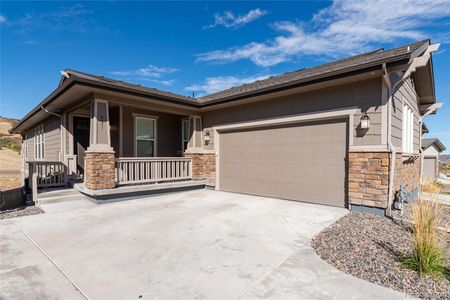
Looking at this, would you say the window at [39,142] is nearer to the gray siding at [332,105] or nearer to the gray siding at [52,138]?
the gray siding at [52,138]

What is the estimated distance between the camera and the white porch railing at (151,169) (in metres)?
7.07

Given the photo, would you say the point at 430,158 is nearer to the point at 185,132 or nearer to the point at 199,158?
the point at 199,158

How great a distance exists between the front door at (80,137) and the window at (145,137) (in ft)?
9.11

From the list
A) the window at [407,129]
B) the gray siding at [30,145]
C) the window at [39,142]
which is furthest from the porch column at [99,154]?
the gray siding at [30,145]

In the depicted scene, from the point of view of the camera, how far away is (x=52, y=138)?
35.2 feet

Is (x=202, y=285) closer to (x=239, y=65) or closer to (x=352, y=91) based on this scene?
(x=352, y=91)

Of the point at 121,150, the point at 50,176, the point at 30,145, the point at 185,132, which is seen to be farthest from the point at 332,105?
the point at 30,145

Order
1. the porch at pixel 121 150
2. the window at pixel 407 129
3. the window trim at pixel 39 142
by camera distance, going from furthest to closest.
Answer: the window trim at pixel 39 142 → the window at pixel 407 129 → the porch at pixel 121 150

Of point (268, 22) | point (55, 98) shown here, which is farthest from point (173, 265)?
point (268, 22)

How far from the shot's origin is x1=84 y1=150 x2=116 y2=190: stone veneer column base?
6.29m

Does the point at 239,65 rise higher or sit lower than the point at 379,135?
higher

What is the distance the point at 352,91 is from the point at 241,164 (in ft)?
13.1

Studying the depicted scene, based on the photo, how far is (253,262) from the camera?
290 centimetres

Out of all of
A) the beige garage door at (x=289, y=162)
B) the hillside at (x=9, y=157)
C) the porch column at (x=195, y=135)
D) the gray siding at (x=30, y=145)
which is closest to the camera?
the beige garage door at (x=289, y=162)
